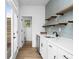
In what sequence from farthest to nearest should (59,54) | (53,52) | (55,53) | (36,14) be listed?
1. (36,14)
2. (53,52)
3. (55,53)
4. (59,54)

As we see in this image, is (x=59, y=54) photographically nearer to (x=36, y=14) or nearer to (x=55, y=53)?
(x=55, y=53)

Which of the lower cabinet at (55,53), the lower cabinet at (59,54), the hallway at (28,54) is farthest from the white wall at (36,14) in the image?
the lower cabinet at (59,54)

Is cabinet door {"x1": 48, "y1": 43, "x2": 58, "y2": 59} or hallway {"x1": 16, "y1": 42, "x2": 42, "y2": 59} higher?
cabinet door {"x1": 48, "y1": 43, "x2": 58, "y2": 59}

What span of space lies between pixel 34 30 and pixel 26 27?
426 cm
